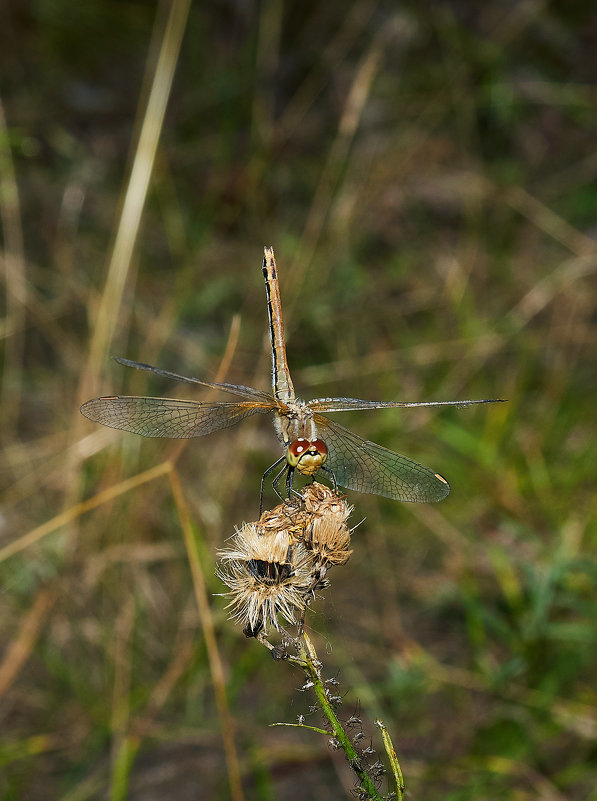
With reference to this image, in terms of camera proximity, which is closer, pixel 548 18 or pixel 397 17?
pixel 397 17

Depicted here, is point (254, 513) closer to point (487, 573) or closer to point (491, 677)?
point (487, 573)

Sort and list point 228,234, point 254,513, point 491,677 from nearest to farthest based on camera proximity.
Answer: point 491,677, point 254,513, point 228,234

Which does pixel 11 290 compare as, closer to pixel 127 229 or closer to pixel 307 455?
pixel 127 229

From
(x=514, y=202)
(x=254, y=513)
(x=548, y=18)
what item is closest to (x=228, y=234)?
(x=514, y=202)

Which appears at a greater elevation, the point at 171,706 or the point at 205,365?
the point at 205,365

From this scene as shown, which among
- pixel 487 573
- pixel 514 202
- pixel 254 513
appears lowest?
pixel 487 573

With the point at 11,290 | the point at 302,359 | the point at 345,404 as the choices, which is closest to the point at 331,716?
the point at 345,404

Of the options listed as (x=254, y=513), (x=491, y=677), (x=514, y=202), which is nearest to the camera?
(x=491, y=677)
